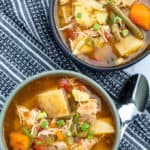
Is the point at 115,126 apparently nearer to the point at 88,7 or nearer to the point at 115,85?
the point at 115,85

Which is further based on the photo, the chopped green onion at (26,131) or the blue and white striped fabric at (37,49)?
the blue and white striped fabric at (37,49)

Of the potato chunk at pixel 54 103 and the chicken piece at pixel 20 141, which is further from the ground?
the potato chunk at pixel 54 103

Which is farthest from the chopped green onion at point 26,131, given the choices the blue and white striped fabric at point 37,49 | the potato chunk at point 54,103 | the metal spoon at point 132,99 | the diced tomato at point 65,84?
the metal spoon at point 132,99

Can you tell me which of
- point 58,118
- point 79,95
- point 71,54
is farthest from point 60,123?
point 71,54

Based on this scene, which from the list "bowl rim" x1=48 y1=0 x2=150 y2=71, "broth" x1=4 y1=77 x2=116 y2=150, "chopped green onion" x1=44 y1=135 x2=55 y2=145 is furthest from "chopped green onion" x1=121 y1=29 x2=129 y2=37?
"chopped green onion" x1=44 y1=135 x2=55 y2=145

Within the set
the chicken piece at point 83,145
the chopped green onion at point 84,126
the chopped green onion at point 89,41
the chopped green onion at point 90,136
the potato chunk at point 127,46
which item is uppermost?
the chopped green onion at point 89,41

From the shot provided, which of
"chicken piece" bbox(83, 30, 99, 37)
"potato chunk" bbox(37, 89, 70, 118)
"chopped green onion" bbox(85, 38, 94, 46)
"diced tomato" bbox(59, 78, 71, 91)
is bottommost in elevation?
"potato chunk" bbox(37, 89, 70, 118)

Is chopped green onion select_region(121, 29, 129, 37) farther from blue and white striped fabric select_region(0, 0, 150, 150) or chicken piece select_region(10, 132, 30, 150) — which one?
chicken piece select_region(10, 132, 30, 150)

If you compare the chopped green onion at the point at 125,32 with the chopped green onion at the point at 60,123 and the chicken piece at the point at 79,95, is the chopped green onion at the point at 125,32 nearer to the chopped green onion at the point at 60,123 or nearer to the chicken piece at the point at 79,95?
the chicken piece at the point at 79,95
